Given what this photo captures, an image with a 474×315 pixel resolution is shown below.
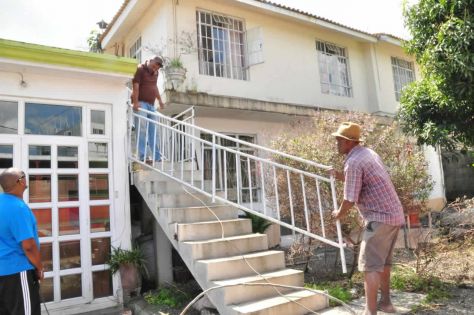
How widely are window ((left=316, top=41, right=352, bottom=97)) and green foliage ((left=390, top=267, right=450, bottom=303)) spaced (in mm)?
6976

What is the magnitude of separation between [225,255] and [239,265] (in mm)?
282

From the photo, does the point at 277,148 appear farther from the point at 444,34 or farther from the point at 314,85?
the point at 314,85

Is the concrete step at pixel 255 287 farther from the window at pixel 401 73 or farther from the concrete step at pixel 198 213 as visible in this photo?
the window at pixel 401 73

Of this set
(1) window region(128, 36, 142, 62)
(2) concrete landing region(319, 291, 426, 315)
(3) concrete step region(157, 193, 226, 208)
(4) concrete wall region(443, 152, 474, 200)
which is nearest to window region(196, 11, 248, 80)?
(1) window region(128, 36, 142, 62)

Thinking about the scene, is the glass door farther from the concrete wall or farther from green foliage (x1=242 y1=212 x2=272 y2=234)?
the concrete wall

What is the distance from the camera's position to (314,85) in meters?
10.9

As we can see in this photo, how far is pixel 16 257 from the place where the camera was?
3404mm

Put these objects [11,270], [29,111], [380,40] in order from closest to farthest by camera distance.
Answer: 1. [11,270]
2. [29,111]
3. [380,40]

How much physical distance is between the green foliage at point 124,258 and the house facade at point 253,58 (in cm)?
341

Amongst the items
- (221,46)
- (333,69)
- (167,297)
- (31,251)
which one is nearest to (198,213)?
(167,297)

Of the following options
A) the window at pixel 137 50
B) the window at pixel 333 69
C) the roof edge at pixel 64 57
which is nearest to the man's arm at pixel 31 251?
the roof edge at pixel 64 57

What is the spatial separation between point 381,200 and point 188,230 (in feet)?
7.51

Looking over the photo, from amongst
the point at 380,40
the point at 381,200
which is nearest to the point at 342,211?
the point at 381,200

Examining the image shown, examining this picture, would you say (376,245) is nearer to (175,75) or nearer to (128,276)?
(128,276)
